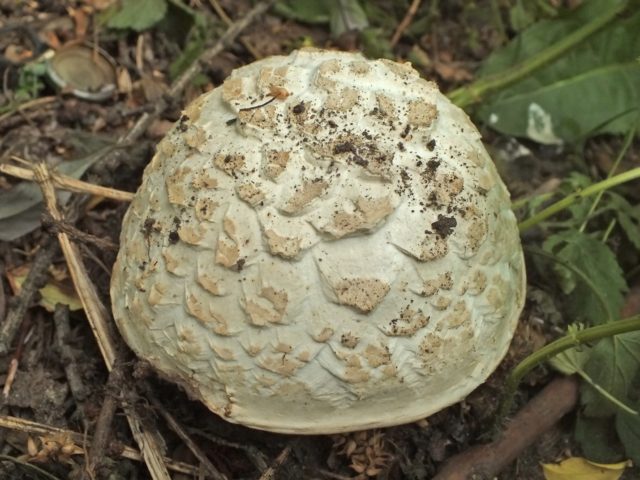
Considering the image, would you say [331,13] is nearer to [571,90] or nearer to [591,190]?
[571,90]

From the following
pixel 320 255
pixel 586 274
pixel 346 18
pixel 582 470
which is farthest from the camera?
pixel 346 18

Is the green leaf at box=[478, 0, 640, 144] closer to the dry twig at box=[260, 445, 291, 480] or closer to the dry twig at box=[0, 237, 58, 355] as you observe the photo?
the dry twig at box=[260, 445, 291, 480]

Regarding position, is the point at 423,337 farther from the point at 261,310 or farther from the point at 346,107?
the point at 346,107

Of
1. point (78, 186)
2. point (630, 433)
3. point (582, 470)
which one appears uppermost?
point (78, 186)

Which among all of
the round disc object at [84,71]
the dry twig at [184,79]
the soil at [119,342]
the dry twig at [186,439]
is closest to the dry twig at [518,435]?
the soil at [119,342]

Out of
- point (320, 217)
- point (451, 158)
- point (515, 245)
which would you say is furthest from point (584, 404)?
point (320, 217)

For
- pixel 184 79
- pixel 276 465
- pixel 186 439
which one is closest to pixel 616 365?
pixel 276 465
